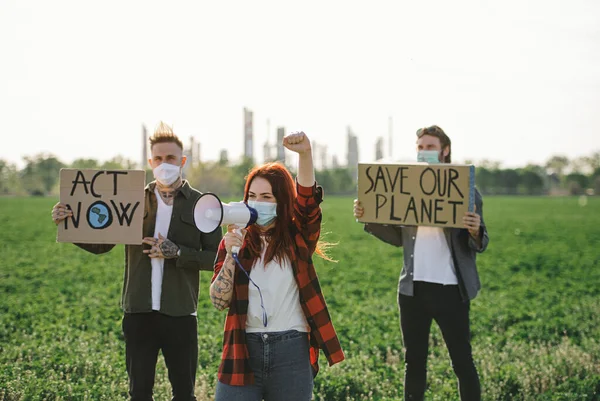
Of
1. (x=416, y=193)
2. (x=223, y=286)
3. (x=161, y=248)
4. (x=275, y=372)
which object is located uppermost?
(x=416, y=193)

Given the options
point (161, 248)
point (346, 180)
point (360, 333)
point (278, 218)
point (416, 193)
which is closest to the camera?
point (278, 218)

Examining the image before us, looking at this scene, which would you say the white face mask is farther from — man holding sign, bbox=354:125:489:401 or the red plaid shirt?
man holding sign, bbox=354:125:489:401

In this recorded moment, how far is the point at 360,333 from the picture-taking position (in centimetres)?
888

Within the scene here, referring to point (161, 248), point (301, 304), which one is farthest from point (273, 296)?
point (161, 248)

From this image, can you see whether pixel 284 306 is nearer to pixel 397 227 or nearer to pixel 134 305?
pixel 134 305

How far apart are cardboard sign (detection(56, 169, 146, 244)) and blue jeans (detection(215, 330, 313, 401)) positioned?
1.43 m

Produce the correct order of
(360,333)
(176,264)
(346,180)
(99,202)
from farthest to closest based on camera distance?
(346,180)
(360,333)
(99,202)
(176,264)

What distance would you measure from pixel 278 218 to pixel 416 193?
146cm

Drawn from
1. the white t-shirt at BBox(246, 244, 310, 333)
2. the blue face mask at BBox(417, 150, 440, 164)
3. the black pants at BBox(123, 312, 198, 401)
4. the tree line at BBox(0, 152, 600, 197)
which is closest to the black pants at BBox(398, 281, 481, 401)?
the blue face mask at BBox(417, 150, 440, 164)

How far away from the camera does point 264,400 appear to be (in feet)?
11.6

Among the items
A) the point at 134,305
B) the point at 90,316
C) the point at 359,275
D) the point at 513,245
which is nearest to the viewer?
the point at 134,305

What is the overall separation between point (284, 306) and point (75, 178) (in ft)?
6.29

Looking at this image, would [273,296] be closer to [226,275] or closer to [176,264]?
[226,275]

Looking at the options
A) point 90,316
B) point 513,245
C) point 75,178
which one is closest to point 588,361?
point 75,178
